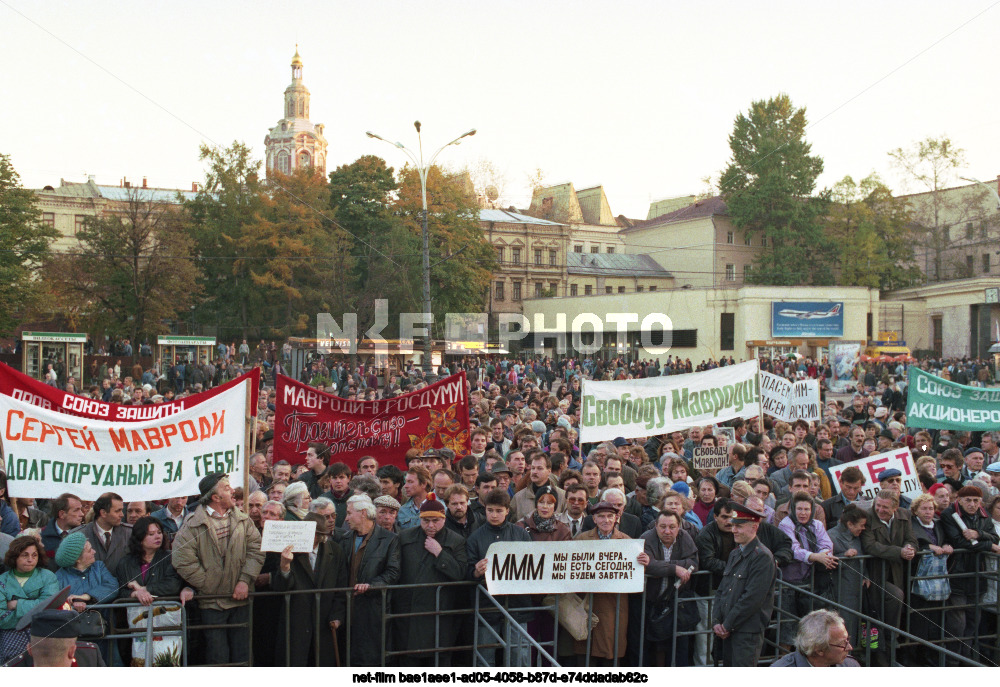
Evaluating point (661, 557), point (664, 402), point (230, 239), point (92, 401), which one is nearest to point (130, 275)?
point (230, 239)

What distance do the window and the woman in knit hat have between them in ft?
167

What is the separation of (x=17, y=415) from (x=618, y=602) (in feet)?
15.8

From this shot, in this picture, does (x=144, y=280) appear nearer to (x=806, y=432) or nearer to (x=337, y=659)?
(x=806, y=432)

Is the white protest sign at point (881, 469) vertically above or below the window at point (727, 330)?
below

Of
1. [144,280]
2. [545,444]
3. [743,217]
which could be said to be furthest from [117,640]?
[743,217]

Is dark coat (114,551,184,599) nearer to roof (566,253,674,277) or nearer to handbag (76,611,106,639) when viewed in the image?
handbag (76,611,106,639)

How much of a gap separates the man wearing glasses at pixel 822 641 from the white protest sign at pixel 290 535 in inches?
126

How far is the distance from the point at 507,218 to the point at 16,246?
38079mm

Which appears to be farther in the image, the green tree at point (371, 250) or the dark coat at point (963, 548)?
the green tree at point (371, 250)

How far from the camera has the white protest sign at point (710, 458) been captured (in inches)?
440

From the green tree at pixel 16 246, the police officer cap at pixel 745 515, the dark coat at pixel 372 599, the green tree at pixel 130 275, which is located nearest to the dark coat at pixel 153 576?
the dark coat at pixel 372 599

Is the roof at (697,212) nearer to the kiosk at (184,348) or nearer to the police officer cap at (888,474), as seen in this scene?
the kiosk at (184,348)

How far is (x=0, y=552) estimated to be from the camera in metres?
6.84

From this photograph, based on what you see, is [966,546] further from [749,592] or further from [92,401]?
[92,401]
